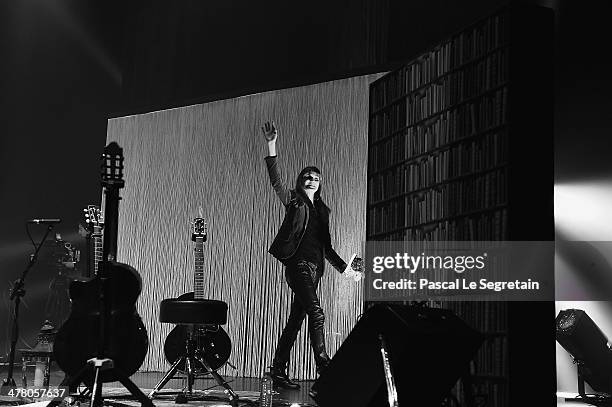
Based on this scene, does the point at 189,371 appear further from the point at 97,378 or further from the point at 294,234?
the point at 294,234

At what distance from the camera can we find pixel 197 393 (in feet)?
18.7

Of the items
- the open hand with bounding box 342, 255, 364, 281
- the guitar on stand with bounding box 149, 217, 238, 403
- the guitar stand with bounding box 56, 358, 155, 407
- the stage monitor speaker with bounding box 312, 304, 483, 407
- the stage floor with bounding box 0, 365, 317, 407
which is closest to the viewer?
the stage monitor speaker with bounding box 312, 304, 483, 407

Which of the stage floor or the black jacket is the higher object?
the black jacket

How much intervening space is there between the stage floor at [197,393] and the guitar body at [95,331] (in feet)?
0.99

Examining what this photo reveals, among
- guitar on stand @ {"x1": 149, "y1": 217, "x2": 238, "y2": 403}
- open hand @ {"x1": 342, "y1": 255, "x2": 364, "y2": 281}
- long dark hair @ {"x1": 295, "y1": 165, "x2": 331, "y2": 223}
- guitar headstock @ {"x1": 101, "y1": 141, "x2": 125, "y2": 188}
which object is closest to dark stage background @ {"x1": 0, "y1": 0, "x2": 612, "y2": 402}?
long dark hair @ {"x1": 295, "y1": 165, "x2": 331, "y2": 223}

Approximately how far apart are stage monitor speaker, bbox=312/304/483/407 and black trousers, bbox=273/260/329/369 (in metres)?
2.63

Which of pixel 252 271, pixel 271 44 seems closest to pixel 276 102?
pixel 271 44

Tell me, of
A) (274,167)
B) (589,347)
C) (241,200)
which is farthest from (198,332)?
(589,347)

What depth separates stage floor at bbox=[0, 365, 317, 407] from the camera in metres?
5.25

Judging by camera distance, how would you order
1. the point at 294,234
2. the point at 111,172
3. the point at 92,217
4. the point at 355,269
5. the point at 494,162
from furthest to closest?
the point at 355,269 < the point at 294,234 < the point at 92,217 < the point at 494,162 < the point at 111,172

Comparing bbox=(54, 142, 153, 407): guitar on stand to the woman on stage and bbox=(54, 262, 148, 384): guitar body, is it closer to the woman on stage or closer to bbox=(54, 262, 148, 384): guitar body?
bbox=(54, 262, 148, 384): guitar body

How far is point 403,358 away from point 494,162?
4.87 ft

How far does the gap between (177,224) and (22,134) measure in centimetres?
215

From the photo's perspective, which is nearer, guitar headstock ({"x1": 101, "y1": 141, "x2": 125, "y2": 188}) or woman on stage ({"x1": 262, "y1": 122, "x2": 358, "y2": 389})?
guitar headstock ({"x1": 101, "y1": 141, "x2": 125, "y2": 188})
